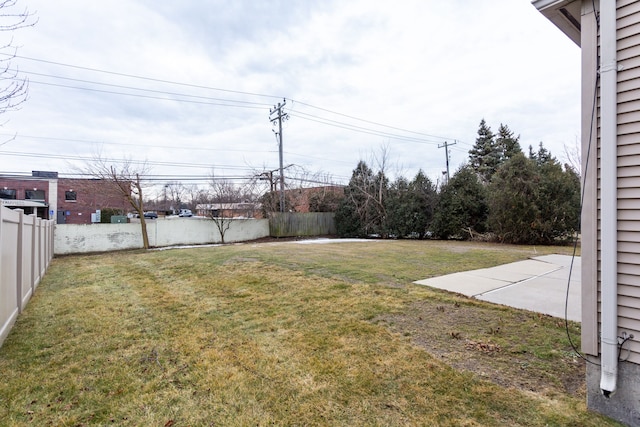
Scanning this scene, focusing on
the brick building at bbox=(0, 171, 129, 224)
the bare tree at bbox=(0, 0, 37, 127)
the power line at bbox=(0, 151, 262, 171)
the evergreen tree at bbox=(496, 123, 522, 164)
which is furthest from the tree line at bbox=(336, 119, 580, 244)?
the brick building at bbox=(0, 171, 129, 224)

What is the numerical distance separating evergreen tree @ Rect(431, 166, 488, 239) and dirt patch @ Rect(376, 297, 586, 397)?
36.2ft

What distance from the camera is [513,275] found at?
557 cm

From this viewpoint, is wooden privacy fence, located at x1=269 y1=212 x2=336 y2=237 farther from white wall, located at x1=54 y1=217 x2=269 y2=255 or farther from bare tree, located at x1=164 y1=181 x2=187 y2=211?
bare tree, located at x1=164 y1=181 x2=187 y2=211

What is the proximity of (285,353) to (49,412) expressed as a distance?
5.37 ft

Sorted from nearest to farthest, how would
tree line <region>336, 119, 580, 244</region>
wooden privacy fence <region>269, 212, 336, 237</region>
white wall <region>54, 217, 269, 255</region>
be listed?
tree line <region>336, 119, 580, 244</region>
white wall <region>54, 217, 269, 255</region>
wooden privacy fence <region>269, 212, 336, 237</region>

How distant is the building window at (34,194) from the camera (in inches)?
1016

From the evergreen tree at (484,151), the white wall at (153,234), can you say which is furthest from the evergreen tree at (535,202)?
the evergreen tree at (484,151)

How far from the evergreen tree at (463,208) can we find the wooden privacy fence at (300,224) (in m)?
6.89

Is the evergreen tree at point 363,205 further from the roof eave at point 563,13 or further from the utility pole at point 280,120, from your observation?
the roof eave at point 563,13

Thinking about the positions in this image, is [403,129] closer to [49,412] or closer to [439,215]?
[439,215]

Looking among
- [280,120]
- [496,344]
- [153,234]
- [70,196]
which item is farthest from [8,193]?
[496,344]

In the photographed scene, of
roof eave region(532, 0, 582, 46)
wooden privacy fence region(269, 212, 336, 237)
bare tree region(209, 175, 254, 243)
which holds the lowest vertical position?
wooden privacy fence region(269, 212, 336, 237)

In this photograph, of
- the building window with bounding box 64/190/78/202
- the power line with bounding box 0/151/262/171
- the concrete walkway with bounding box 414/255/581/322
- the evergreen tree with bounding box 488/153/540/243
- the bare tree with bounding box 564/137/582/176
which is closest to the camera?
the concrete walkway with bounding box 414/255/581/322

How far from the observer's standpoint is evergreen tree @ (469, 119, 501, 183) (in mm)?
30922
